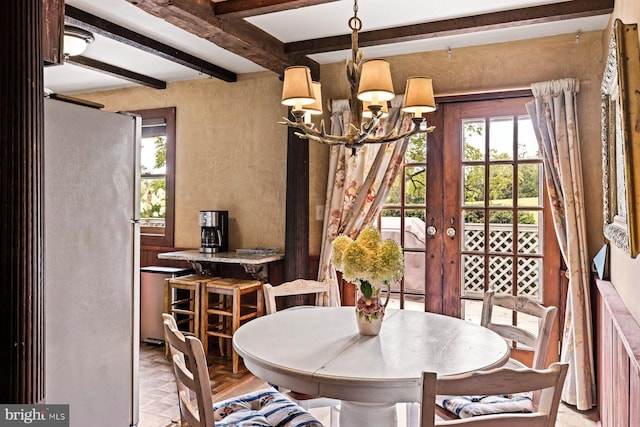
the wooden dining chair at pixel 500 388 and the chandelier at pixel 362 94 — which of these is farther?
the chandelier at pixel 362 94

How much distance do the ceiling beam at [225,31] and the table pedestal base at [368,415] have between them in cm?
223

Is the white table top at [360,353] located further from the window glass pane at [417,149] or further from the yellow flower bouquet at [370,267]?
the window glass pane at [417,149]

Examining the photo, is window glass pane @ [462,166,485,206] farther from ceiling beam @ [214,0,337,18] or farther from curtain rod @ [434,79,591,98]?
ceiling beam @ [214,0,337,18]

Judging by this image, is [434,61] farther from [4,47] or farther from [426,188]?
[4,47]

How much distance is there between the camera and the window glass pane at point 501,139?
142 inches

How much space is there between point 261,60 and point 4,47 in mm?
2288

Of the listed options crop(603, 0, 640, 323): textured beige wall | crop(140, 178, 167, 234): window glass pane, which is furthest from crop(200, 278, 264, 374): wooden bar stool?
crop(603, 0, 640, 323): textured beige wall

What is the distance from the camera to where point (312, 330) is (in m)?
2.17

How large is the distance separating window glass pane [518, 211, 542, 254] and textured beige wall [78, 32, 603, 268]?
0.35 metres

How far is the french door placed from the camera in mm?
3537

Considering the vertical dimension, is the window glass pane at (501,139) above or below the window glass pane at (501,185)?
above

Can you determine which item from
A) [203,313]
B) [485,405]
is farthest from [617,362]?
[203,313]

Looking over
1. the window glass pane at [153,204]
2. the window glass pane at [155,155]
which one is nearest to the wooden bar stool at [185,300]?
the window glass pane at [153,204]

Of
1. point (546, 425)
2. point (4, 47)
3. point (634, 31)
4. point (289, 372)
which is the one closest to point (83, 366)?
point (289, 372)
